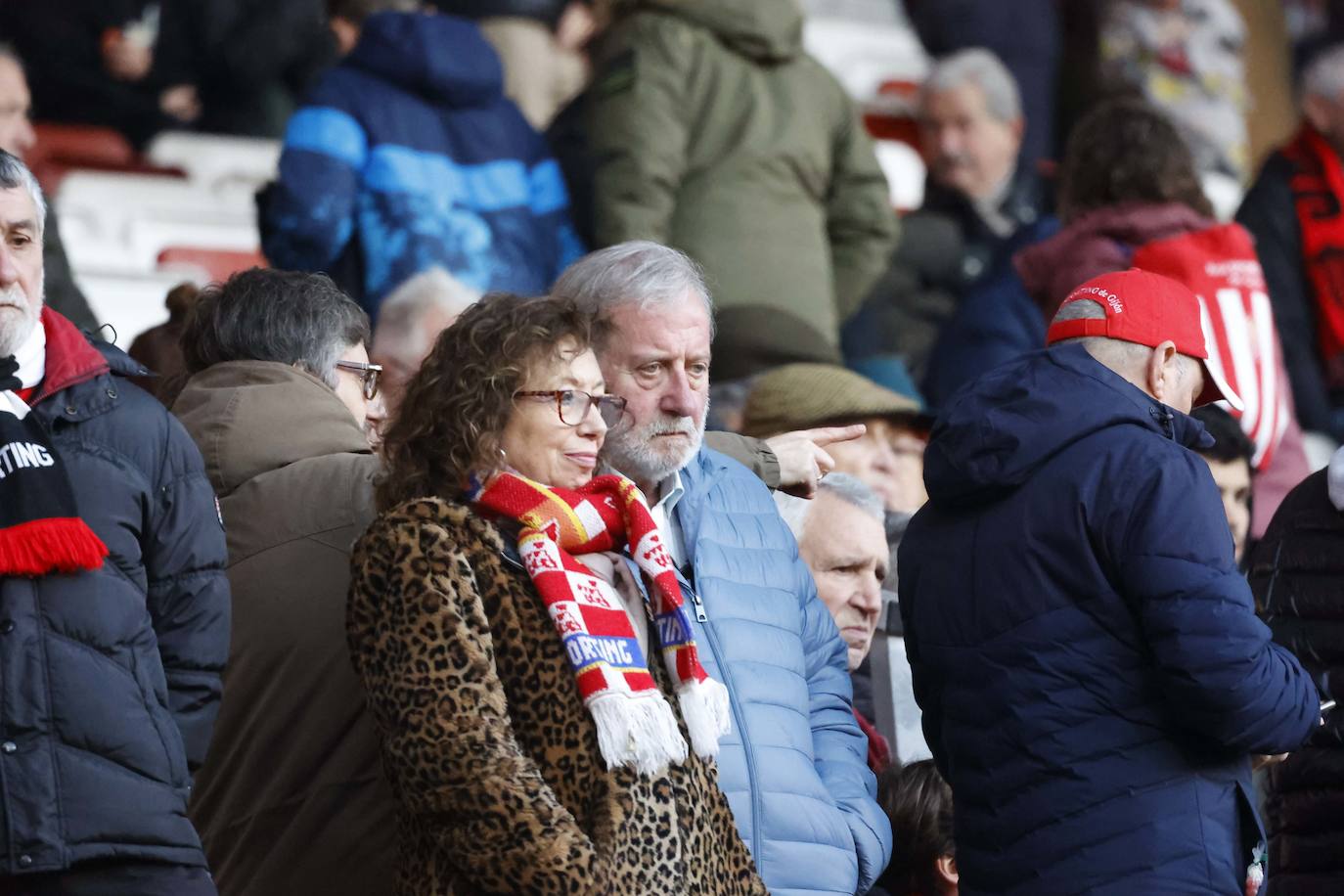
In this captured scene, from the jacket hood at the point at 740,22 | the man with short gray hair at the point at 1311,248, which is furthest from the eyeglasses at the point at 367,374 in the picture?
the man with short gray hair at the point at 1311,248

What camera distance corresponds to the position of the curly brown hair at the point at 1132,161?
679 cm

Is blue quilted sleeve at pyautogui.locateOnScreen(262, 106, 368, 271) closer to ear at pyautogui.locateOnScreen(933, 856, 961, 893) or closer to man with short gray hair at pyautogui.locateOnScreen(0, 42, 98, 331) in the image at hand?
man with short gray hair at pyautogui.locateOnScreen(0, 42, 98, 331)

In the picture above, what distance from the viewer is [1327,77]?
8.24 meters

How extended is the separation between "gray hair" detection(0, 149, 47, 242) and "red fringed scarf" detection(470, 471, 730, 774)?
93cm

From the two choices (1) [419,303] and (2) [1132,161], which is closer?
(1) [419,303]

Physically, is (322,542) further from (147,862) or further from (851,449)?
(851,449)

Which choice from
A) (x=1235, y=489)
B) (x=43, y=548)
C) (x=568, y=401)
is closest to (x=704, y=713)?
(x=568, y=401)

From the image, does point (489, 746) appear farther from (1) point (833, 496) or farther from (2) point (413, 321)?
(2) point (413, 321)

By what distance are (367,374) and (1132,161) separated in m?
2.82

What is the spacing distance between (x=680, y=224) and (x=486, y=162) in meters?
0.68

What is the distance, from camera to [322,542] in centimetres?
442

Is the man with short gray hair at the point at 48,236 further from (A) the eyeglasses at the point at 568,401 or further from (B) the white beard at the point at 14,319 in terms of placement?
(A) the eyeglasses at the point at 568,401

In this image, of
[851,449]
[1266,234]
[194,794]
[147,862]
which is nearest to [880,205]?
[1266,234]

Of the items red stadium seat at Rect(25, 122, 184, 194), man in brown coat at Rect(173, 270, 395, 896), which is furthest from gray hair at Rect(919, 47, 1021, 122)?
man in brown coat at Rect(173, 270, 395, 896)
